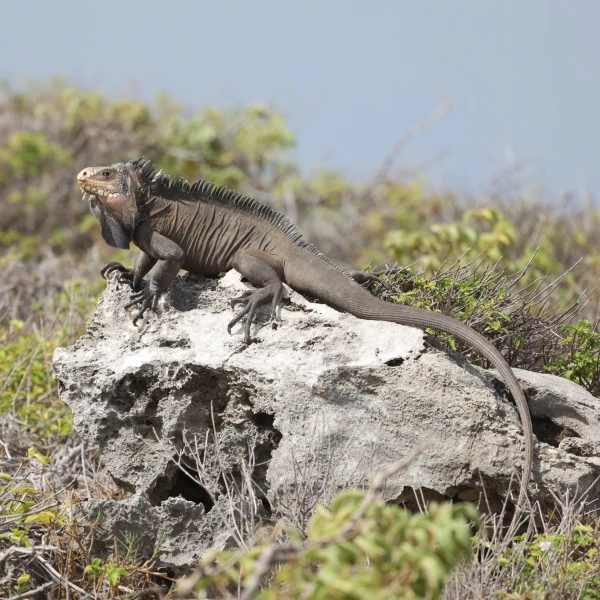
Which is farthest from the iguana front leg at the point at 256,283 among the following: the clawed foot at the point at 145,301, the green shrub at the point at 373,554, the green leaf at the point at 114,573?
the green shrub at the point at 373,554

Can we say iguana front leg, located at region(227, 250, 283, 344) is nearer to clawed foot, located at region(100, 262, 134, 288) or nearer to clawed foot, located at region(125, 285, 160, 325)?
clawed foot, located at region(125, 285, 160, 325)

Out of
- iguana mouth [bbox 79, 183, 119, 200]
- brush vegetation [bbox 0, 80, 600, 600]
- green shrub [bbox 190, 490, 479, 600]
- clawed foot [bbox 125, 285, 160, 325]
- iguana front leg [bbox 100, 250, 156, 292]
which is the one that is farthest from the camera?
iguana mouth [bbox 79, 183, 119, 200]

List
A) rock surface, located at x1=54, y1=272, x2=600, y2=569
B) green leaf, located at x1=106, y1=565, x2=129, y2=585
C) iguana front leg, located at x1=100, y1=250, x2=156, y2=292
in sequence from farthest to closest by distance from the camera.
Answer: iguana front leg, located at x1=100, y1=250, x2=156, y2=292 → rock surface, located at x1=54, y1=272, x2=600, y2=569 → green leaf, located at x1=106, y1=565, x2=129, y2=585

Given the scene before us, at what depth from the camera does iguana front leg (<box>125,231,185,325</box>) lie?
15.8 feet

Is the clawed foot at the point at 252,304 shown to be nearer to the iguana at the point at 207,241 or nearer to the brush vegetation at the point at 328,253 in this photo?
the iguana at the point at 207,241

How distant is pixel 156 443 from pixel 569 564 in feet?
7.31

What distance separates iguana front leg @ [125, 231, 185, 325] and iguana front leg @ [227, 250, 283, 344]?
358 millimetres

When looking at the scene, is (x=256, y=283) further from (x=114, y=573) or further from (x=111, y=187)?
(x=114, y=573)

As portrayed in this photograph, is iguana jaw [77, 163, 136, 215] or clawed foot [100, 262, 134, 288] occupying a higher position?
iguana jaw [77, 163, 136, 215]

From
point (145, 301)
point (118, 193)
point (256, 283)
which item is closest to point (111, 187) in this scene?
point (118, 193)

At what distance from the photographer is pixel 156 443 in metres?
4.77

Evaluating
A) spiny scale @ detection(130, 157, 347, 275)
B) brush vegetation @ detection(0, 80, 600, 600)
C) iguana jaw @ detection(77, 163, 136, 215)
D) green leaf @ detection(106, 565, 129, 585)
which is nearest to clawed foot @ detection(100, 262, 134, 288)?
iguana jaw @ detection(77, 163, 136, 215)

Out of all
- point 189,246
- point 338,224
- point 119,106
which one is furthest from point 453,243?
point 119,106

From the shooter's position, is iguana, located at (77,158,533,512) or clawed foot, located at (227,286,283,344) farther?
iguana, located at (77,158,533,512)
